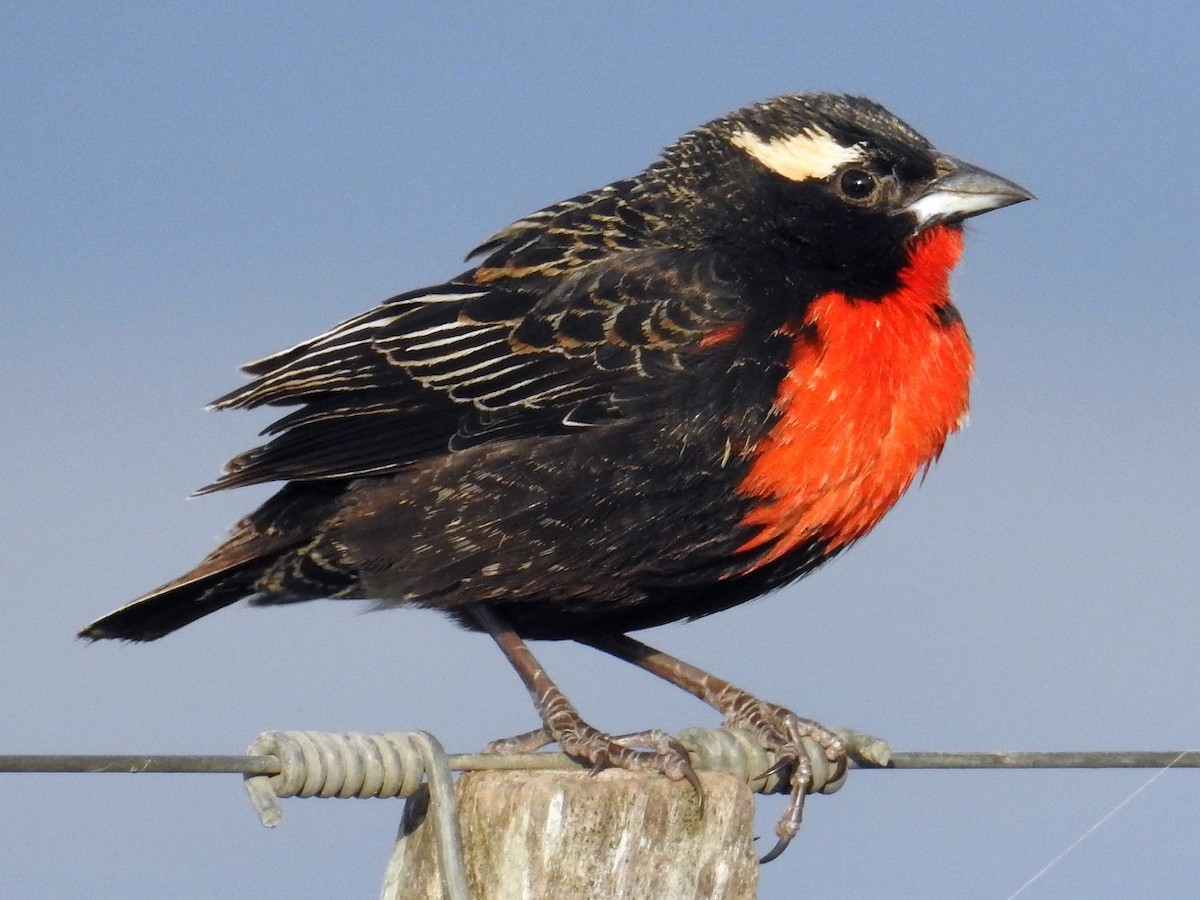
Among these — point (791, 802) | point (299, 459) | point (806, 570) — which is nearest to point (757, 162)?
point (806, 570)

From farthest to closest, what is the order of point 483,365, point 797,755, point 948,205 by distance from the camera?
1. point 948,205
2. point 483,365
3. point 797,755

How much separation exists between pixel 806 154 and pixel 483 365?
1435 millimetres

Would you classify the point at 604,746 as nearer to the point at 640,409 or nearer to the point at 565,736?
the point at 565,736

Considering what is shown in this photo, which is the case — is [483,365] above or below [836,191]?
below

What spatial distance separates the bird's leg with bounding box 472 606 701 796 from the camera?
4.85m

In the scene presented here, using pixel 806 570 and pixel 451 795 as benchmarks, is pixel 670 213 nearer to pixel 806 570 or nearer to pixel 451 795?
pixel 806 570

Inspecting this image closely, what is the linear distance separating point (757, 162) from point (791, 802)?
247 centimetres

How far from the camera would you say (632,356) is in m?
6.16

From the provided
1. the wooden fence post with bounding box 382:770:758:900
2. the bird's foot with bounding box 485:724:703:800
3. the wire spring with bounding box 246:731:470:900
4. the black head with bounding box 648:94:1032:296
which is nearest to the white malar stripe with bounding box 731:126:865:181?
the black head with bounding box 648:94:1032:296

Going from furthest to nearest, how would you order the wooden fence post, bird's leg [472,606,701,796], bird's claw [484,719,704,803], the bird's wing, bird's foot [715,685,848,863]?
the bird's wing
bird's foot [715,685,848,863]
bird's leg [472,606,701,796]
bird's claw [484,719,704,803]
the wooden fence post

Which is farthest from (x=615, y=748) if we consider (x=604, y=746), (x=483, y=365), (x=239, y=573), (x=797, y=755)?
(x=239, y=573)

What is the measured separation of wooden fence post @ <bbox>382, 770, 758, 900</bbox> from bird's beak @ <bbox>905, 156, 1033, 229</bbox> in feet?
9.98

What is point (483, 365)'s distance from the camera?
6.47m

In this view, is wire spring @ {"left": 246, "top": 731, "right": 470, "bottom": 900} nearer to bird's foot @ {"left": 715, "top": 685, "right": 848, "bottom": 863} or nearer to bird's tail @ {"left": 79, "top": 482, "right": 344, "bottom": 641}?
bird's foot @ {"left": 715, "top": 685, "right": 848, "bottom": 863}
